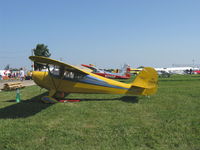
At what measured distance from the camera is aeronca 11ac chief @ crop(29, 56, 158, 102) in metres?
7.97

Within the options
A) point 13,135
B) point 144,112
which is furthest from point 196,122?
point 13,135

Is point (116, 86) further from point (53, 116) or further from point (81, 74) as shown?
point (53, 116)

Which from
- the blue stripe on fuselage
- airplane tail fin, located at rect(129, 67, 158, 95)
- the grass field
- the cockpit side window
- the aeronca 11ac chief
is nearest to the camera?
the grass field

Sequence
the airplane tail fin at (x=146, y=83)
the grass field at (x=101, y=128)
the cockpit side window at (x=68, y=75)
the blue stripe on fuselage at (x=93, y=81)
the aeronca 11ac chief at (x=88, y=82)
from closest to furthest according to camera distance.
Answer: the grass field at (x=101, y=128), the airplane tail fin at (x=146, y=83), the aeronca 11ac chief at (x=88, y=82), the blue stripe on fuselage at (x=93, y=81), the cockpit side window at (x=68, y=75)

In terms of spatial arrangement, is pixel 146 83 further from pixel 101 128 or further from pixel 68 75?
pixel 101 128

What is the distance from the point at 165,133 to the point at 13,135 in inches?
151

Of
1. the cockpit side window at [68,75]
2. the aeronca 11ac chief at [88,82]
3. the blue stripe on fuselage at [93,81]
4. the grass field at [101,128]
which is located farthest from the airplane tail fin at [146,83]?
the cockpit side window at [68,75]

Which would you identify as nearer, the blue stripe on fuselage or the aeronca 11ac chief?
the aeronca 11ac chief

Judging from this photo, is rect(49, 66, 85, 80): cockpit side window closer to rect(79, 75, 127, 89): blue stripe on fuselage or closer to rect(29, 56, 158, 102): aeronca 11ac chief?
rect(29, 56, 158, 102): aeronca 11ac chief

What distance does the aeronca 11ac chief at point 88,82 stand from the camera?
26.2 feet

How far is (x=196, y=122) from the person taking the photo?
4887mm

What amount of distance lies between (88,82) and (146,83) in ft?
9.35

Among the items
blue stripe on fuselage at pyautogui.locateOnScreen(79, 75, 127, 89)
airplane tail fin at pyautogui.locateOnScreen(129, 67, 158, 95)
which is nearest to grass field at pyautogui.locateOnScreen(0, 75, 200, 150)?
airplane tail fin at pyautogui.locateOnScreen(129, 67, 158, 95)

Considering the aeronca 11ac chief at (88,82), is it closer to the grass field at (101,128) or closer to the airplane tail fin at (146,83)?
the airplane tail fin at (146,83)
